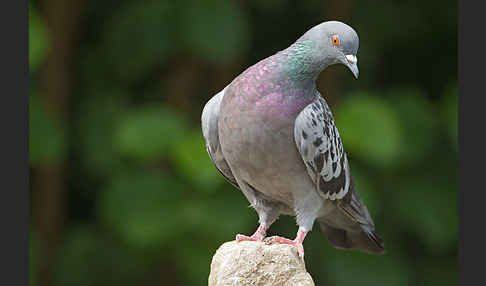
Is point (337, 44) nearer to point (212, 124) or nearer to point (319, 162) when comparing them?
point (319, 162)

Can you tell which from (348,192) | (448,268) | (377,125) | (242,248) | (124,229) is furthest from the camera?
(448,268)

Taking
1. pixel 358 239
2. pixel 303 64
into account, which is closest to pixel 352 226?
pixel 358 239

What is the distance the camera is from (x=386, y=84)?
775 centimetres

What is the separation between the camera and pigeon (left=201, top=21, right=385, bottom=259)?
396 cm

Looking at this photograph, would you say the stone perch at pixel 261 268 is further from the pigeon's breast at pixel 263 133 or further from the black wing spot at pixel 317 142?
the black wing spot at pixel 317 142

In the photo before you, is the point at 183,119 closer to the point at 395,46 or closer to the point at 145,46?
the point at 145,46

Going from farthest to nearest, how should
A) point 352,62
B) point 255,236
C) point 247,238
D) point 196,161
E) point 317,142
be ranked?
point 196,161
point 255,236
point 247,238
point 317,142
point 352,62

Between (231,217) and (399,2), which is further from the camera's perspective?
(399,2)

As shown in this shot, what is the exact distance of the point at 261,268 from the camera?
12.9 feet

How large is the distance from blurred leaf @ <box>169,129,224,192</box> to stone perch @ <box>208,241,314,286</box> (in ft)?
6.68

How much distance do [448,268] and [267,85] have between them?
4.30 metres

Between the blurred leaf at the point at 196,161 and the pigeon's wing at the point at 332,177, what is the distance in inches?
54.0

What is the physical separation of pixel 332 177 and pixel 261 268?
70 cm

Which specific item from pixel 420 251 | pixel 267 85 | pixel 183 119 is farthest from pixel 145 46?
pixel 420 251
